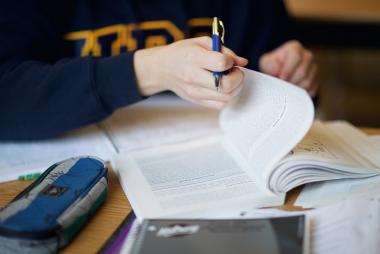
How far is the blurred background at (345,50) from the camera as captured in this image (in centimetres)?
158

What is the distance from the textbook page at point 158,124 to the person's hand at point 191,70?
3.8 inches

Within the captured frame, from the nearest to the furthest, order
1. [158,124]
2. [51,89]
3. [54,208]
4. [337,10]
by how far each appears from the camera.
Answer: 1. [54,208]
2. [51,89]
3. [158,124]
4. [337,10]

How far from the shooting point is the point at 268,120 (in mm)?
645

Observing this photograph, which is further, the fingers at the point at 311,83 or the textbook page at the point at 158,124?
the fingers at the point at 311,83

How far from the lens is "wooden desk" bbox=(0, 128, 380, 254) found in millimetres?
522

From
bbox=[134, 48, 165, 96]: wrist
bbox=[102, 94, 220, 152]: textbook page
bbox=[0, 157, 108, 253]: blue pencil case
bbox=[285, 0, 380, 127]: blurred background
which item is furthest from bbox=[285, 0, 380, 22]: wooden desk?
bbox=[0, 157, 108, 253]: blue pencil case

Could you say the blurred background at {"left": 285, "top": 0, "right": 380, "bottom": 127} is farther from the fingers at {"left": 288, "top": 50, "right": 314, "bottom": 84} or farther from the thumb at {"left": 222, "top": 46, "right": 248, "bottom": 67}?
the thumb at {"left": 222, "top": 46, "right": 248, "bottom": 67}

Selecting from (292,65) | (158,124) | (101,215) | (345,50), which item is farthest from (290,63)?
(345,50)

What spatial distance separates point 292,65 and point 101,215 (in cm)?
53

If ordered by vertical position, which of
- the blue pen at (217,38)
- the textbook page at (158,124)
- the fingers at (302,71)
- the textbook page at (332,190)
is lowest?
the textbook page at (158,124)

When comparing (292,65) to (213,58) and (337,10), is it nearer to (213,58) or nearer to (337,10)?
(213,58)

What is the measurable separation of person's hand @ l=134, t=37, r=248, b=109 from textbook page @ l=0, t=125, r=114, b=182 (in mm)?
125

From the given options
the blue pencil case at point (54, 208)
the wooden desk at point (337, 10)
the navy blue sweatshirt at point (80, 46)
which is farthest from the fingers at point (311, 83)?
the wooden desk at point (337, 10)

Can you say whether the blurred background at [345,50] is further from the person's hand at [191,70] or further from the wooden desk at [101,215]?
the wooden desk at [101,215]
